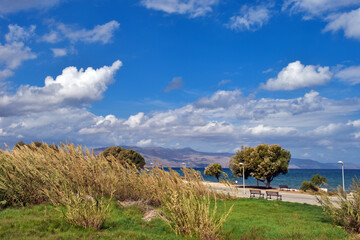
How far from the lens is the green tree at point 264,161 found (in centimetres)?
5128

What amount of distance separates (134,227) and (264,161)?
41.2m

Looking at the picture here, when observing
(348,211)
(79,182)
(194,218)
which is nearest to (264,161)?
(348,211)

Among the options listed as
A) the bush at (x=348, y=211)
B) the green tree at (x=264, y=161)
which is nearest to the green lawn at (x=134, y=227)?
the bush at (x=348, y=211)

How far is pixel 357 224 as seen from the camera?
13906 mm

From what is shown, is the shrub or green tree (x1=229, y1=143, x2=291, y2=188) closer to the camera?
the shrub

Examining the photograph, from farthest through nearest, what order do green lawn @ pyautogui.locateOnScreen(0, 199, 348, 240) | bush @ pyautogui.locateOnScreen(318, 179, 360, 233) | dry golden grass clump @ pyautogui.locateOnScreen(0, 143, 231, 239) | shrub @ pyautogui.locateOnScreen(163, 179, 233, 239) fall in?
1. dry golden grass clump @ pyautogui.locateOnScreen(0, 143, 231, 239)
2. bush @ pyautogui.locateOnScreen(318, 179, 360, 233)
3. green lawn @ pyautogui.locateOnScreen(0, 199, 348, 240)
4. shrub @ pyautogui.locateOnScreen(163, 179, 233, 239)

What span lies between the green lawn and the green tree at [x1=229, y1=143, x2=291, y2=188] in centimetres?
3460

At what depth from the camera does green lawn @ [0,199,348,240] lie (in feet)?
38.4

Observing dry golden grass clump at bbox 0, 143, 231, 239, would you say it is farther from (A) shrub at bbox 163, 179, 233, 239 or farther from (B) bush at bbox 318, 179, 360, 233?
(B) bush at bbox 318, 179, 360, 233

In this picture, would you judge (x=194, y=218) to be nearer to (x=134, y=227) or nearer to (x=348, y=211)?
(x=134, y=227)

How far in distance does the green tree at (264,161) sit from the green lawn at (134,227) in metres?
34.6

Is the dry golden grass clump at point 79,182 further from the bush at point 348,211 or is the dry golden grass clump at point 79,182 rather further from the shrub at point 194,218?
the bush at point 348,211

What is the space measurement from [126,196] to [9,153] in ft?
26.2

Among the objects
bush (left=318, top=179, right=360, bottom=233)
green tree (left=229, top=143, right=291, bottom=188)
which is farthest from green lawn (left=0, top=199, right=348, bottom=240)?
green tree (left=229, top=143, right=291, bottom=188)
